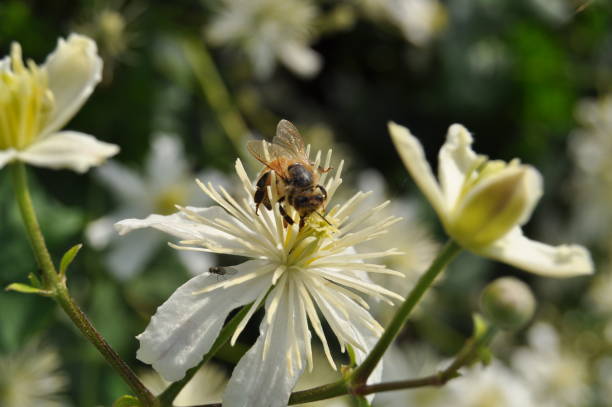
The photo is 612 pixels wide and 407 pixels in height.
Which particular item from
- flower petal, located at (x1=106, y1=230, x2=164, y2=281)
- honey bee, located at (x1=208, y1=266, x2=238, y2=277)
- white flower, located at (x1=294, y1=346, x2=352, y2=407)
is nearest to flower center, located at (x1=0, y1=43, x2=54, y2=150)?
honey bee, located at (x1=208, y1=266, x2=238, y2=277)

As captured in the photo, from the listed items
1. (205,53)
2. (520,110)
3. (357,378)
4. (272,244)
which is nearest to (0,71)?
(272,244)

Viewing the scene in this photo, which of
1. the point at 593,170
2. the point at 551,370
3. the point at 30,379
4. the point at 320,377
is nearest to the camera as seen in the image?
the point at 30,379

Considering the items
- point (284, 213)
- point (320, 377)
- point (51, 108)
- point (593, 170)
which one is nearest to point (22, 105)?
point (51, 108)

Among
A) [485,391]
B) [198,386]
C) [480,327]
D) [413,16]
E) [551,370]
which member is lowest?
[551,370]

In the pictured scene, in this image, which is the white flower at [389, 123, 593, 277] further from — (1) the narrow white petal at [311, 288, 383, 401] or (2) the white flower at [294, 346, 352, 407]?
(2) the white flower at [294, 346, 352, 407]

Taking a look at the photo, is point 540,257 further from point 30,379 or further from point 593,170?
point 593,170

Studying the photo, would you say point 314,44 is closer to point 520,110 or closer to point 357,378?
point 520,110
